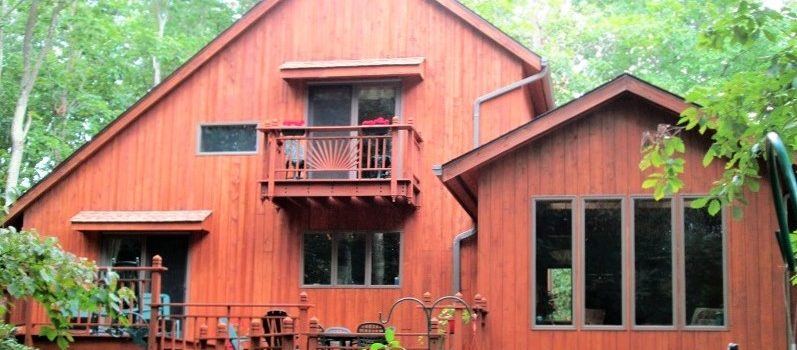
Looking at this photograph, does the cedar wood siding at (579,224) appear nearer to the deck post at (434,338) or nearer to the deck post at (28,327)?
the deck post at (434,338)

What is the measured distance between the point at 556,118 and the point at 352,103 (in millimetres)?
5222

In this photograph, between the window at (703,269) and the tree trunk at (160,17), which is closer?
the window at (703,269)

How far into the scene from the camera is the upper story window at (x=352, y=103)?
16281mm

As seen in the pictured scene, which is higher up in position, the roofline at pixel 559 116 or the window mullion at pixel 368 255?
the roofline at pixel 559 116

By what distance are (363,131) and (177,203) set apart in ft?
11.5

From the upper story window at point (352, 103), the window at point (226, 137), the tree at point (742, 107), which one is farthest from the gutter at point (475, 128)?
the tree at point (742, 107)

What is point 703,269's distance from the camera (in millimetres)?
11562

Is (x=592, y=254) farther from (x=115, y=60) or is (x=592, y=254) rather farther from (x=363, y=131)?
(x=115, y=60)

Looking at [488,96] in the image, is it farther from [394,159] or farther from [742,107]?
[742,107]

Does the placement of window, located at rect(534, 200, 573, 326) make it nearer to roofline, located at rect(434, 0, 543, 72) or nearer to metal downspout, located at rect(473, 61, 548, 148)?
metal downspout, located at rect(473, 61, 548, 148)

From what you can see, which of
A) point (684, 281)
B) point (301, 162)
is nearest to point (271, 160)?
point (301, 162)

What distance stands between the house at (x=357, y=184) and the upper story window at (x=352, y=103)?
0.10ft

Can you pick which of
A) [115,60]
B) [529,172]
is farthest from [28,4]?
[529,172]

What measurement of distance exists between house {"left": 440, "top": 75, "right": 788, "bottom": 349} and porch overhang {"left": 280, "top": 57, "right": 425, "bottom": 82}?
3987 millimetres
